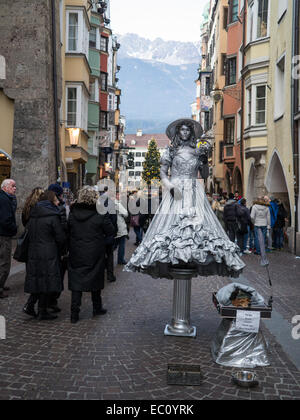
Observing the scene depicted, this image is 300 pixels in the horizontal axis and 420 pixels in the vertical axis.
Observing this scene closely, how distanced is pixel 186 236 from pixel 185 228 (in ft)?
0.37

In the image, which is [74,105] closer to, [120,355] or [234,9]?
[234,9]

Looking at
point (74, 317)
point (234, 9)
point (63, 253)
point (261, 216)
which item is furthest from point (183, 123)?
point (234, 9)

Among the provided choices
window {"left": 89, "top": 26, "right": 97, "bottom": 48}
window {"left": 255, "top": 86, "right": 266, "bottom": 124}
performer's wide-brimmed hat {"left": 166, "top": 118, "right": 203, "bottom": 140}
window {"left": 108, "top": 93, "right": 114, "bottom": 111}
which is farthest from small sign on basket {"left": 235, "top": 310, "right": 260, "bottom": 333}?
window {"left": 108, "top": 93, "right": 114, "bottom": 111}

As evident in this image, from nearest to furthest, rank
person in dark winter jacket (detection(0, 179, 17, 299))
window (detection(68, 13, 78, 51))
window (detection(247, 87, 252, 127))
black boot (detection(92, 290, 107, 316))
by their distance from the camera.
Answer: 1. black boot (detection(92, 290, 107, 316))
2. person in dark winter jacket (detection(0, 179, 17, 299))
3. window (detection(247, 87, 252, 127))
4. window (detection(68, 13, 78, 51))

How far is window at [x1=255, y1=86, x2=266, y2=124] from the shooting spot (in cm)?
1962

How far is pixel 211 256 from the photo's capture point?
16.7ft

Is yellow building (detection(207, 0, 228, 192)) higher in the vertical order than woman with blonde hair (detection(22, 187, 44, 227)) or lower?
higher

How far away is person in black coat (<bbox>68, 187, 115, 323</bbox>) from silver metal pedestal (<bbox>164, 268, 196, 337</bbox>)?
115 centimetres

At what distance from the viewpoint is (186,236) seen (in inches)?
202

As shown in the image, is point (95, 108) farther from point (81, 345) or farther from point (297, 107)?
point (81, 345)

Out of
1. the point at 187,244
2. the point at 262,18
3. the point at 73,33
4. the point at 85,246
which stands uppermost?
the point at 262,18

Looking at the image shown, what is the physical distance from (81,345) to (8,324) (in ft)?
4.37

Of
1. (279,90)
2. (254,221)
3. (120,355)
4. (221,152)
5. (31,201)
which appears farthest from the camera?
(221,152)

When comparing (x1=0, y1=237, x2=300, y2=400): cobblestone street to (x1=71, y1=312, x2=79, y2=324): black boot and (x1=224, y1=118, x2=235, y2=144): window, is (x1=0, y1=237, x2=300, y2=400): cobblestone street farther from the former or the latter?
(x1=224, y1=118, x2=235, y2=144): window
